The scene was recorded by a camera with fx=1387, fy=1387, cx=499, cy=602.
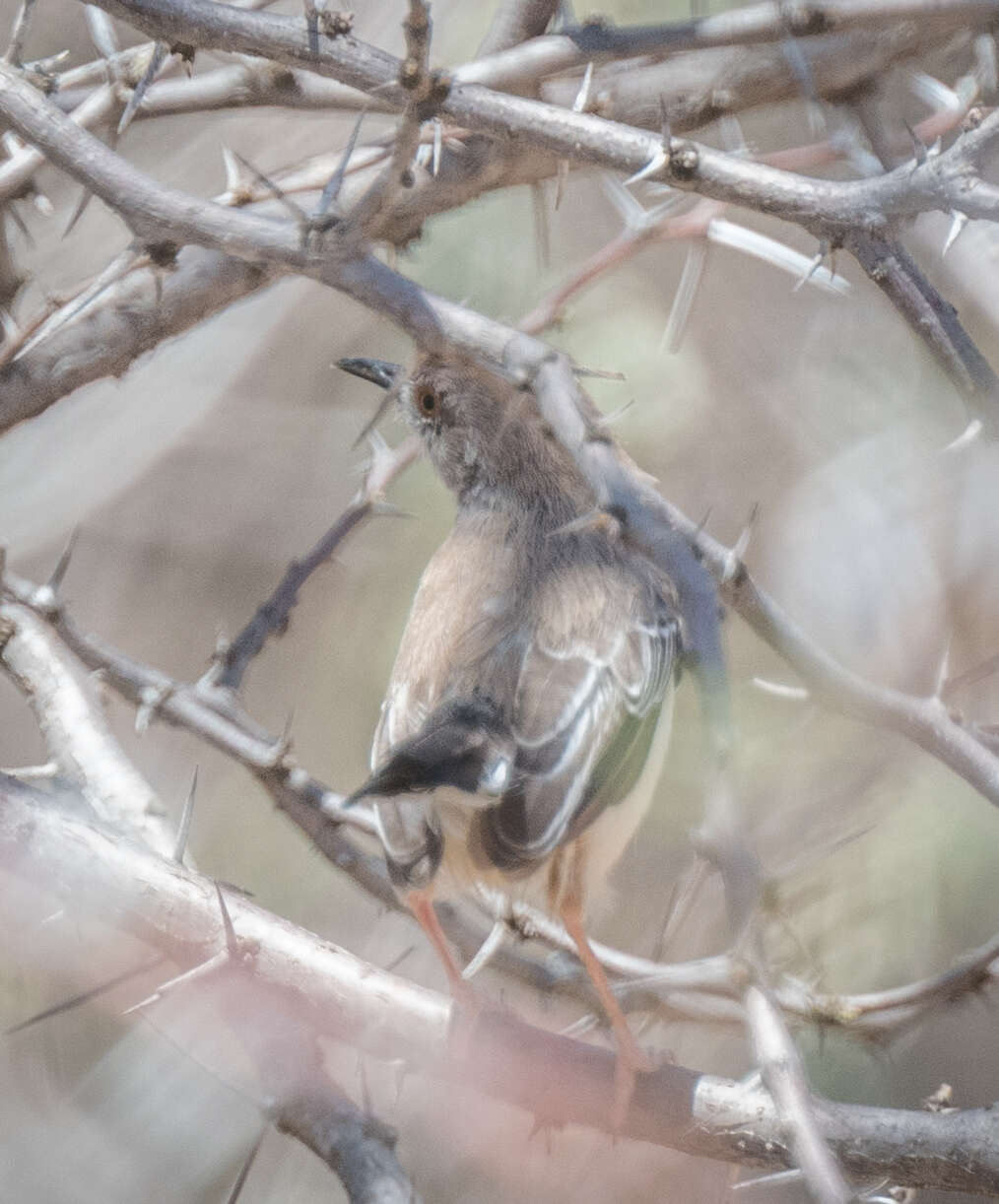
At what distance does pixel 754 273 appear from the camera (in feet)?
16.5

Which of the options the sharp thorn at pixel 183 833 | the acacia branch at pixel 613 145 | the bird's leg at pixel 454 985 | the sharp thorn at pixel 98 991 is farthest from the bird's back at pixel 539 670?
the acacia branch at pixel 613 145

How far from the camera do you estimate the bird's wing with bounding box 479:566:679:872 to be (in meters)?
2.56

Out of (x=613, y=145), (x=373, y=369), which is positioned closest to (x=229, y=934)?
(x=613, y=145)

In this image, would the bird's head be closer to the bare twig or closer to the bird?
the bird

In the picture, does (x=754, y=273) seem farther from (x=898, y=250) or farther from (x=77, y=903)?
(x=77, y=903)

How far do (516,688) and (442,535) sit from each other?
2134 mm

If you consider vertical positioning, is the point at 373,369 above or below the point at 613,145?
below

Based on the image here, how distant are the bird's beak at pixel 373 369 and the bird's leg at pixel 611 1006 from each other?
119 centimetres

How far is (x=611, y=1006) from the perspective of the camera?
270 centimetres

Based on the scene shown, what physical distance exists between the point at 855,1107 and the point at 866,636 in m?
2.09

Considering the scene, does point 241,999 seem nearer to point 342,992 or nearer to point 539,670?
point 342,992

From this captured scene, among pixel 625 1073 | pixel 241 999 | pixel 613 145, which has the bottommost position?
pixel 625 1073

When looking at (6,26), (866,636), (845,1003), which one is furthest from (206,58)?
(845,1003)

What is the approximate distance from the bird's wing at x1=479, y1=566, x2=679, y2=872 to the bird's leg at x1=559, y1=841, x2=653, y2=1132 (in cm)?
24
